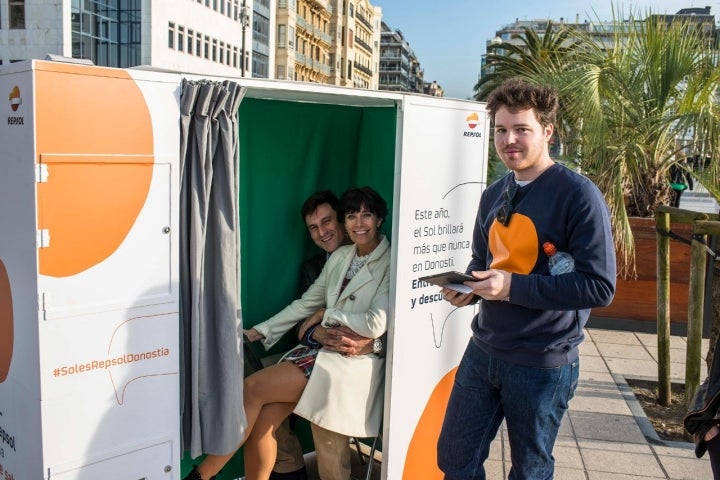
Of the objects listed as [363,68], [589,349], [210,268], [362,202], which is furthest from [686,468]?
[363,68]

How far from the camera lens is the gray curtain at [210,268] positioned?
2.91m

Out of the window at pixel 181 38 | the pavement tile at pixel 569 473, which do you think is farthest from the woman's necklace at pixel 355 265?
the window at pixel 181 38

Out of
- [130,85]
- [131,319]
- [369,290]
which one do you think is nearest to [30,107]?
[130,85]

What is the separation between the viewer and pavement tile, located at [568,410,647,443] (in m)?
4.75

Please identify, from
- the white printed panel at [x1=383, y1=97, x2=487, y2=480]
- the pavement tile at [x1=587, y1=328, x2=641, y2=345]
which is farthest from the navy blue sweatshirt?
the pavement tile at [x1=587, y1=328, x2=641, y2=345]

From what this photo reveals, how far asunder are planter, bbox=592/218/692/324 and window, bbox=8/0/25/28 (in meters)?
46.1

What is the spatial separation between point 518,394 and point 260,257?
80.0 inches

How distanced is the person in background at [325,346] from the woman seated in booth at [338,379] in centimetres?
17

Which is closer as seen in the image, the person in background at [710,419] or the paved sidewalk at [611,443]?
the person in background at [710,419]

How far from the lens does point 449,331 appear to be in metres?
3.97

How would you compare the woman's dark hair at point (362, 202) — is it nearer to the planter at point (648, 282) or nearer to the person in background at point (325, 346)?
the person in background at point (325, 346)

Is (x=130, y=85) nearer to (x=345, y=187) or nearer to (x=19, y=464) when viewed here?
(x=19, y=464)

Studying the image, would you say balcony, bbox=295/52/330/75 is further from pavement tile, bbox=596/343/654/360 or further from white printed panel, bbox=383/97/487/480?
white printed panel, bbox=383/97/487/480

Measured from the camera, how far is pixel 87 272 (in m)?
2.61
